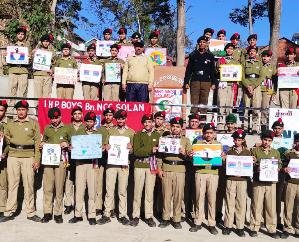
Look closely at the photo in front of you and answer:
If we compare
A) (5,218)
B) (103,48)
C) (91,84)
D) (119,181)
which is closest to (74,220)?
(119,181)

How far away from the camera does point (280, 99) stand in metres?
11.7

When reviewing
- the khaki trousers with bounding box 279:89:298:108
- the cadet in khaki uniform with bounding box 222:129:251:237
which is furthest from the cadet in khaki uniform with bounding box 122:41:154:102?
the khaki trousers with bounding box 279:89:298:108

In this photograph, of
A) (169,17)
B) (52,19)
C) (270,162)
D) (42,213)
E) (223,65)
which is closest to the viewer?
(270,162)

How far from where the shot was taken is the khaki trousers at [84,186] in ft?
29.6

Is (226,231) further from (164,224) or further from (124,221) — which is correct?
(124,221)

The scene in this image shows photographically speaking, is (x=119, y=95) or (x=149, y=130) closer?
(x=149, y=130)

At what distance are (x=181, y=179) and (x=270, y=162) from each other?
Result: 5.39 ft

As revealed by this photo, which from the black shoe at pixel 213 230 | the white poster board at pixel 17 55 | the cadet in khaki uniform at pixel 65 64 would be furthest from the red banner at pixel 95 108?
the black shoe at pixel 213 230

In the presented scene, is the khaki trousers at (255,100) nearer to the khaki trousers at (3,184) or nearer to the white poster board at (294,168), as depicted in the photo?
the white poster board at (294,168)

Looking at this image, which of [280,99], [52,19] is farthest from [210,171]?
[52,19]

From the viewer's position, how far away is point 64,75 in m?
11.5

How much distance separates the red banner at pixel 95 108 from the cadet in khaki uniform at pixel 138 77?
3.10 feet

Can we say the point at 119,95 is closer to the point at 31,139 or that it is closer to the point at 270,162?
the point at 31,139

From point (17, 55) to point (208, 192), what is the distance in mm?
5690
